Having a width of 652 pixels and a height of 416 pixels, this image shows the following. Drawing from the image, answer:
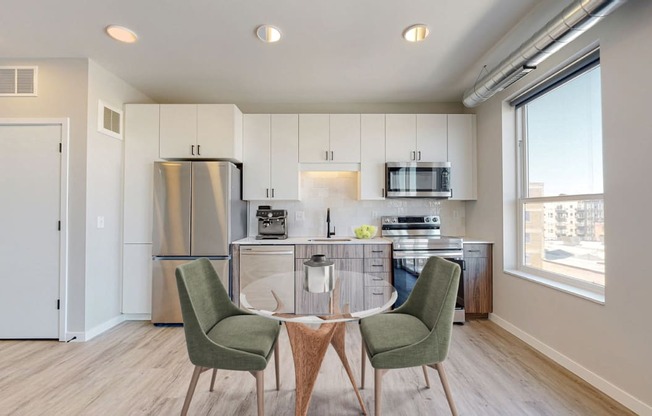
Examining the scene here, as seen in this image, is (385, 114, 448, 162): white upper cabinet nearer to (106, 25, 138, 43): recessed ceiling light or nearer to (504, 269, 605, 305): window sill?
(504, 269, 605, 305): window sill

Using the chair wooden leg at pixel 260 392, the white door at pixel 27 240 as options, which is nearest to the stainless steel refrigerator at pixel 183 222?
the white door at pixel 27 240

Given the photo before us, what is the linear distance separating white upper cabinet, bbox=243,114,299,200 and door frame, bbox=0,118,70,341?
1.67 m

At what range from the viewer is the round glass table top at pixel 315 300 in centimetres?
147

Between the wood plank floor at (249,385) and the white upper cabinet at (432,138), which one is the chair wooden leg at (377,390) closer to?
the wood plank floor at (249,385)

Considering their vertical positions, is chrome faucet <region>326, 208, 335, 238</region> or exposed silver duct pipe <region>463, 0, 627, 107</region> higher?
exposed silver duct pipe <region>463, 0, 627, 107</region>

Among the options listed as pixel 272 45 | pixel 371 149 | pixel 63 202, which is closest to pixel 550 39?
A: pixel 371 149

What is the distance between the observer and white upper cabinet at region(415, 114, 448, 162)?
3.56 meters

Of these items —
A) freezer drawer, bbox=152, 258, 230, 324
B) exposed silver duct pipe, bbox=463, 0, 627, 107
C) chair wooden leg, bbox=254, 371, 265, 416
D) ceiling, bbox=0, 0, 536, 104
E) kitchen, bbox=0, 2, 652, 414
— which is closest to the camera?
chair wooden leg, bbox=254, 371, 265, 416

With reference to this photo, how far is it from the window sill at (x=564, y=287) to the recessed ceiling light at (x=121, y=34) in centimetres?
394

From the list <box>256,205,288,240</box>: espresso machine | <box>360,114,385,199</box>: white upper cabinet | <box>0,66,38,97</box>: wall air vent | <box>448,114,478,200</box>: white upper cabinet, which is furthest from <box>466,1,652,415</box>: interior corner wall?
<box>0,66,38,97</box>: wall air vent

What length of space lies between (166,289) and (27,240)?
4.23ft

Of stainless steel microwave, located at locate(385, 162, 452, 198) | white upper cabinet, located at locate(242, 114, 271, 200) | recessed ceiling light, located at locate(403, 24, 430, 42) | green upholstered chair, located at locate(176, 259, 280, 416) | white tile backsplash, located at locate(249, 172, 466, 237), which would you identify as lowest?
green upholstered chair, located at locate(176, 259, 280, 416)

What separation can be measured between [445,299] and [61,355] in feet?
10.3

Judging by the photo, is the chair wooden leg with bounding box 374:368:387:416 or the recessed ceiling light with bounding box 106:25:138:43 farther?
the recessed ceiling light with bounding box 106:25:138:43
